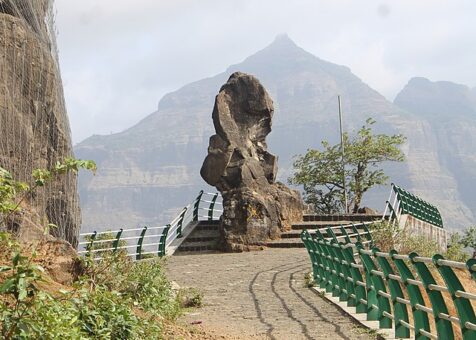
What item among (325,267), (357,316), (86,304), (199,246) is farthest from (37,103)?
(199,246)

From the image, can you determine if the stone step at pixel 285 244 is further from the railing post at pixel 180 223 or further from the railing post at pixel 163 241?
→ the railing post at pixel 180 223

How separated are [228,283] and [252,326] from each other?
5185mm

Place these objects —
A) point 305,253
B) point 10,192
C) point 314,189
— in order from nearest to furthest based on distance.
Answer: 1. point 10,192
2. point 305,253
3. point 314,189

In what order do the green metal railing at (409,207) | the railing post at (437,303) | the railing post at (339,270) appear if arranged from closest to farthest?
the railing post at (437,303) < the railing post at (339,270) < the green metal railing at (409,207)

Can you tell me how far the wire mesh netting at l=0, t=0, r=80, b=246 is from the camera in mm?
9242

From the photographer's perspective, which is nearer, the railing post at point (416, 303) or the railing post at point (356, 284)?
the railing post at point (416, 303)

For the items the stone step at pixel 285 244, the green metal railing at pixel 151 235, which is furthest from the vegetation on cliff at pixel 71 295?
the stone step at pixel 285 244

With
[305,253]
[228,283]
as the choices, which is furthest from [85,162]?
[305,253]

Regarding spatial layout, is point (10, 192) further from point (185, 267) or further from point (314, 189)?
point (314, 189)

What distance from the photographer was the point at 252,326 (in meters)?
9.38

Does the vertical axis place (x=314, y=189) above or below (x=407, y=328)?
above

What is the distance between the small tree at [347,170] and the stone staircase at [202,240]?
409 inches

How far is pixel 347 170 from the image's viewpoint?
121 ft

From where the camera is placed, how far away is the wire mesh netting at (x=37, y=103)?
924 cm
